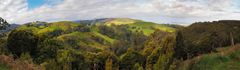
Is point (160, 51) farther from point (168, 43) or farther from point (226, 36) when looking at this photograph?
point (226, 36)

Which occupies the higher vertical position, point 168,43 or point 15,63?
point 15,63

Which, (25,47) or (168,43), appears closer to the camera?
(25,47)

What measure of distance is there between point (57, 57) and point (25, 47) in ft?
40.4

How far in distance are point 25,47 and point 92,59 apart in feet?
128

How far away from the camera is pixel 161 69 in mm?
116562

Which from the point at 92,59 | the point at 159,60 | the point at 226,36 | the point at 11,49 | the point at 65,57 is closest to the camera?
the point at 11,49

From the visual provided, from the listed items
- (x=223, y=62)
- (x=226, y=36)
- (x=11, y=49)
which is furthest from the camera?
(x=226, y=36)

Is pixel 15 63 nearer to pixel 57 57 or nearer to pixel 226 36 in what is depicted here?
pixel 57 57

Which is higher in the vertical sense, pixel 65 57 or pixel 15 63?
pixel 15 63

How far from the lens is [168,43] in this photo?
415 ft

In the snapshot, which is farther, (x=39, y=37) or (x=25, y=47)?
(x=39, y=37)

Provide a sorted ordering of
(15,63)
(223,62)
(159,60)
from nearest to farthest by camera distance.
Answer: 1. (15,63)
2. (223,62)
3. (159,60)

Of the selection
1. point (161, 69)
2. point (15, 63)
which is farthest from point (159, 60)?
point (15, 63)

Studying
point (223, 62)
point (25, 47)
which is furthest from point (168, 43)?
point (223, 62)
